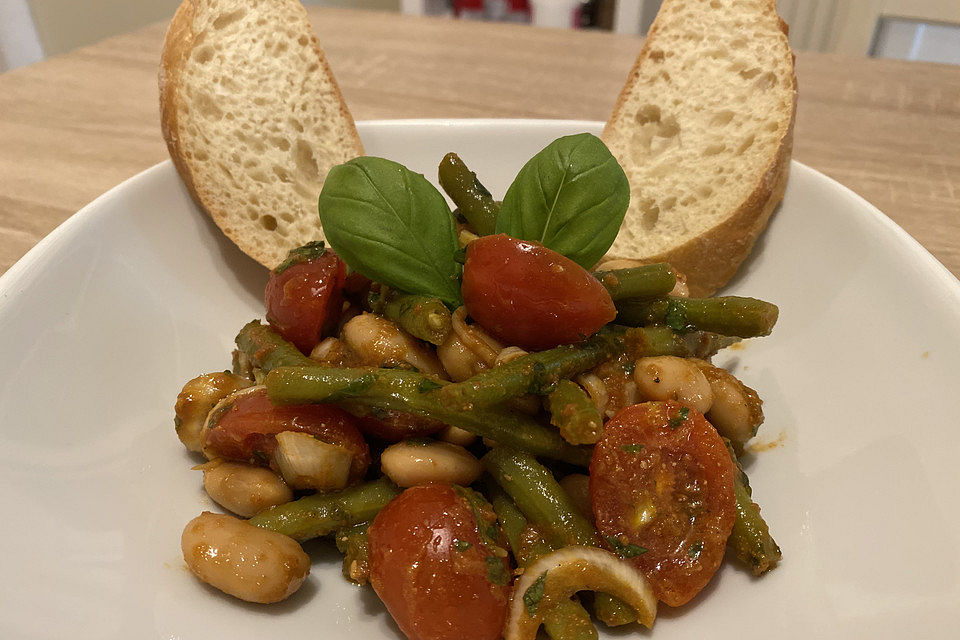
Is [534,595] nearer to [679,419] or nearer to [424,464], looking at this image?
[424,464]

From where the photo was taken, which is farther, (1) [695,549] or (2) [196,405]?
(2) [196,405]

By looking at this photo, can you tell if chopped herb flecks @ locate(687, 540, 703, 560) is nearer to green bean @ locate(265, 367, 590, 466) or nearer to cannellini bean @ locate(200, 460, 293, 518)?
green bean @ locate(265, 367, 590, 466)

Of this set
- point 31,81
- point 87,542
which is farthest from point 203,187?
point 31,81

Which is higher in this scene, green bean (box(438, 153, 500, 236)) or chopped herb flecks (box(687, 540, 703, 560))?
green bean (box(438, 153, 500, 236))

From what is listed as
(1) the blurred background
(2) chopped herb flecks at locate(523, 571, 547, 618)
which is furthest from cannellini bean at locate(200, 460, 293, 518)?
(1) the blurred background

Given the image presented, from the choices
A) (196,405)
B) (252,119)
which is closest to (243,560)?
(196,405)

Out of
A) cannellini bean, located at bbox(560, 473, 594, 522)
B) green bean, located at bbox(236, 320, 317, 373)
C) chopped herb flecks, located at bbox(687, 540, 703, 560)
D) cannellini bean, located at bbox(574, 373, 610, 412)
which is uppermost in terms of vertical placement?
cannellini bean, located at bbox(574, 373, 610, 412)
